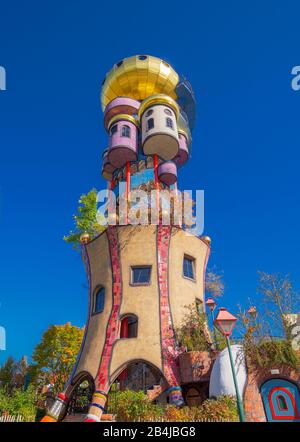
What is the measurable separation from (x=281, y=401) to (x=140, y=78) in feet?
61.3

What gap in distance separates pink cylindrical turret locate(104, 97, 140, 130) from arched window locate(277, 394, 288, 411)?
54.8 feet

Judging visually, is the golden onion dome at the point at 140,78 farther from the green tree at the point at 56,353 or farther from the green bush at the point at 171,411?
the green tree at the point at 56,353

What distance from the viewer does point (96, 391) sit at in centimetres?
1323

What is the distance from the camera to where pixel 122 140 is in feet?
63.2

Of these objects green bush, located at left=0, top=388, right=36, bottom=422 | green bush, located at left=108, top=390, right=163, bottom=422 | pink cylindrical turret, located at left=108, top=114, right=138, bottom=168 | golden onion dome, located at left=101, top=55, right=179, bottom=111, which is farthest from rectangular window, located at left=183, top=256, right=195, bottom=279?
golden onion dome, located at left=101, top=55, right=179, bottom=111

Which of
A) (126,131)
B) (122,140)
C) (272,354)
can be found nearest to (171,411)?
(272,354)

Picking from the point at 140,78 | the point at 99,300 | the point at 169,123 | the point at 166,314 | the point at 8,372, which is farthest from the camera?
the point at 8,372

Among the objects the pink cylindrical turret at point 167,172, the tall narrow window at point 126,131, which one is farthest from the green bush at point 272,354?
the tall narrow window at point 126,131

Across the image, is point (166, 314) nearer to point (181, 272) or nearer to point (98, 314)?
point (181, 272)

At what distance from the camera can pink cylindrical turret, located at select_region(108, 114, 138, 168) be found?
63.1 feet

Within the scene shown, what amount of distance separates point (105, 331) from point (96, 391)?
2.47m

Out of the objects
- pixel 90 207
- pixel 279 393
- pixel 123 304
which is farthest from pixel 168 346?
pixel 90 207

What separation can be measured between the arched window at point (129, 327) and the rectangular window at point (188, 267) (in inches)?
133

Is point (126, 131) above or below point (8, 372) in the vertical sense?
above
